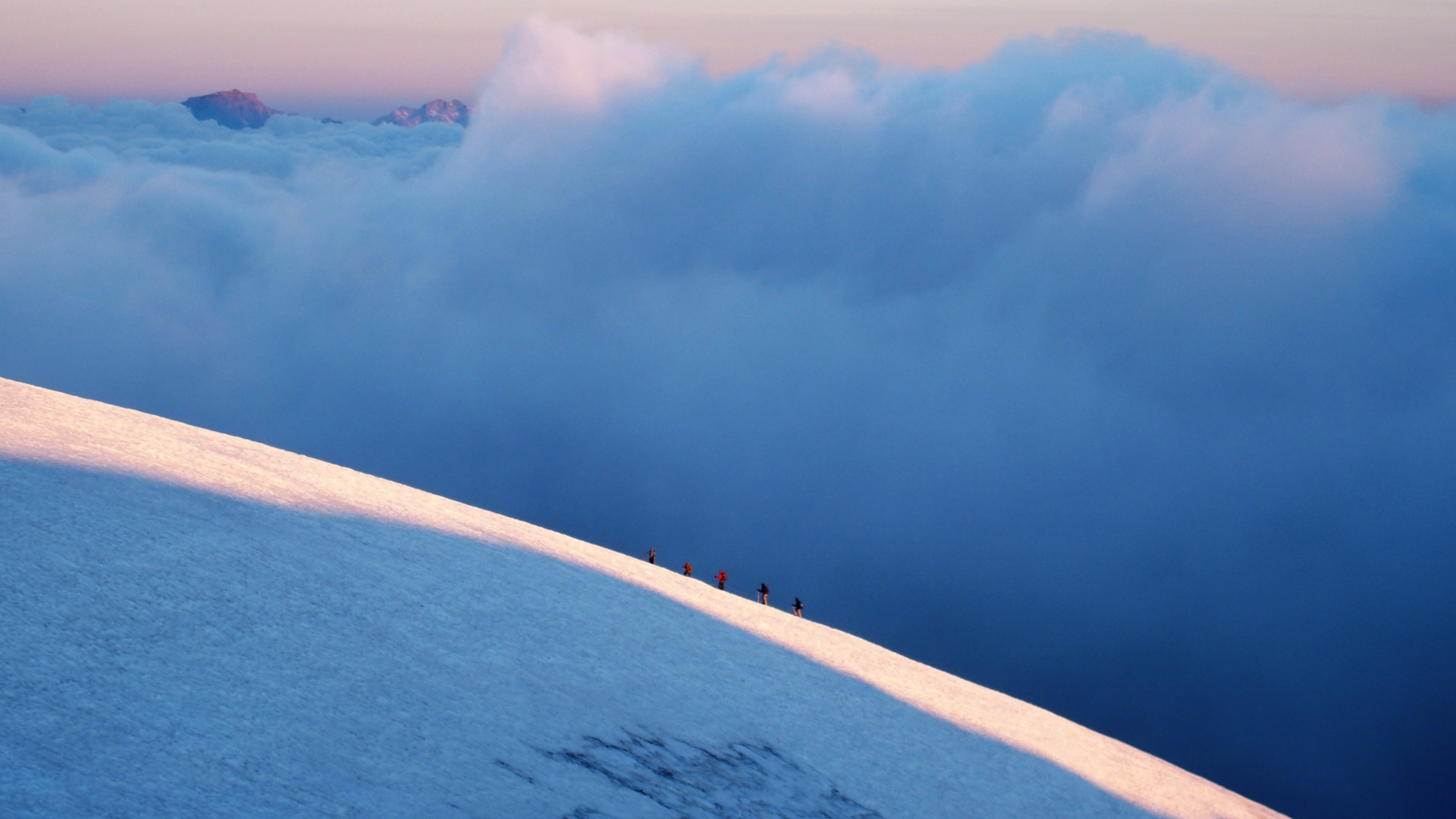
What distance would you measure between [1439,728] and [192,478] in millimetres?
132711

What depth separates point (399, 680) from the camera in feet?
37.8

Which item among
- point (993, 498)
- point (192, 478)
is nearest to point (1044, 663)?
point (993, 498)

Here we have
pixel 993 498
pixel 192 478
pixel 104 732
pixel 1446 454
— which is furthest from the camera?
pixel 993 498

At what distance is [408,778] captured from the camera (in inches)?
372

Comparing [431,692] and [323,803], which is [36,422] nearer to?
[431,692]

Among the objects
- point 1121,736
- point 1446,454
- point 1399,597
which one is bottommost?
point 1121,736

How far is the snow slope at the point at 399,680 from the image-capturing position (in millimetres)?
8898

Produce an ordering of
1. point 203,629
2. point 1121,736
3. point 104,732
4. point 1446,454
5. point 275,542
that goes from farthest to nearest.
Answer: point 1446,454
point 1121,736
point 275,542
point 203,629
point 104,732

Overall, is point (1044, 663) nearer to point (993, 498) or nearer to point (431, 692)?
point (993, 498)

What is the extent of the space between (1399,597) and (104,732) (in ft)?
550

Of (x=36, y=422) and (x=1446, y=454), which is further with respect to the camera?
(x=1446, y=454)

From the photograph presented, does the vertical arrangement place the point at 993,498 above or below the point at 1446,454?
below

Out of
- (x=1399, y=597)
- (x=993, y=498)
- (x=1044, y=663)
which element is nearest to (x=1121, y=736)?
(x=1044, y=663)

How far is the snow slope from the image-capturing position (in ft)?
29.2
